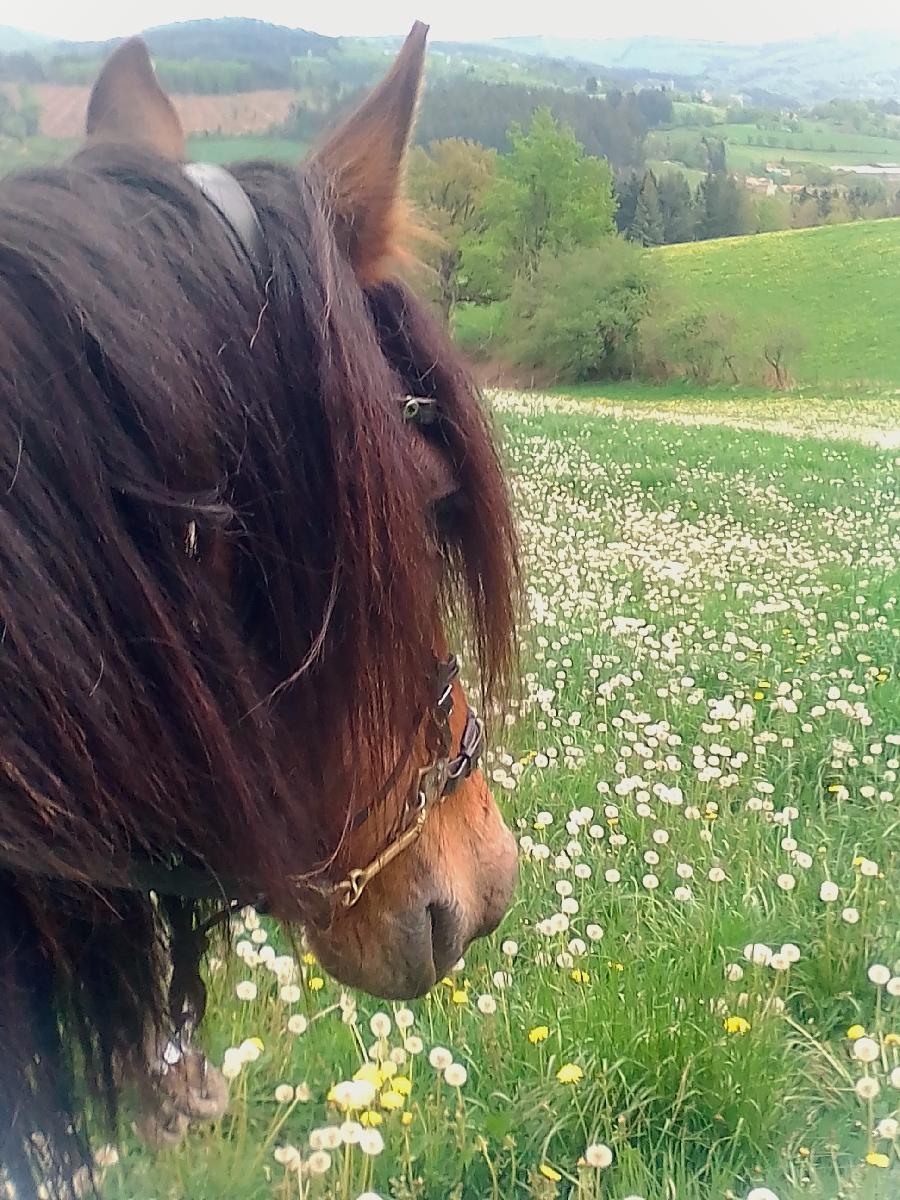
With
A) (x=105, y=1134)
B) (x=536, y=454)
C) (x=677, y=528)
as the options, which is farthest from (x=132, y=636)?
(x=536, y=454)

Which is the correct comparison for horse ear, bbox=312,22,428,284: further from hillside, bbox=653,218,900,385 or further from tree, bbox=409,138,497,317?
hillside, bbox=653,218,900,385

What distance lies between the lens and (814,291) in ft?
9.45

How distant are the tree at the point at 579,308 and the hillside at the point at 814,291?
122 mm

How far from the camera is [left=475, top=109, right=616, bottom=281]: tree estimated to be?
2021mm

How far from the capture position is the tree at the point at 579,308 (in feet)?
8.11

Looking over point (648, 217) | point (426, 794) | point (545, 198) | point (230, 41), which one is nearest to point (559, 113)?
point (545, 198)

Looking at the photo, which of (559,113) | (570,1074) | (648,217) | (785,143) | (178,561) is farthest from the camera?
(648,217)

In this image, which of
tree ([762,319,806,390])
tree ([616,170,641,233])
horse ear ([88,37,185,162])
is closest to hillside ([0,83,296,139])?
horse ear ([88,37,185,162])

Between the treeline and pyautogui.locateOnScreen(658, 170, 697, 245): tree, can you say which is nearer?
the treeline

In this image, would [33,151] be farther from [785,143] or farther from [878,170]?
[878,170]

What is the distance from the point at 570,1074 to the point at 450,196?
1.26 meters

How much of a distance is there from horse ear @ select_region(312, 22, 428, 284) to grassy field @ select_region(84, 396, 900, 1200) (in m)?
0.39

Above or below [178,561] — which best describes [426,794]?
below

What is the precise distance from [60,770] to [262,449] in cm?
27
